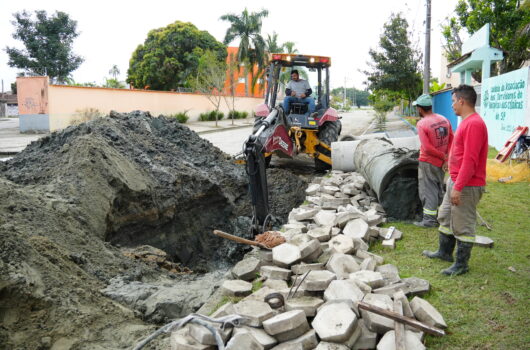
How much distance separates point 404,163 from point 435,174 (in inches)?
25.4

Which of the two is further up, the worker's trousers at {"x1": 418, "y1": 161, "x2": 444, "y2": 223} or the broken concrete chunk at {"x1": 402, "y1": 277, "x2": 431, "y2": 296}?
the worker's trousers at {"x1": 418, "y1": 161, "x2": 444, "y2": 223}

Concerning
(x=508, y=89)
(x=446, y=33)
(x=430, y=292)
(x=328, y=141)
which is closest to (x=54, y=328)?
(x=430, y=292)

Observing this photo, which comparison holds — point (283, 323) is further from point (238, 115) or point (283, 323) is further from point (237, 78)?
point (237, 78)

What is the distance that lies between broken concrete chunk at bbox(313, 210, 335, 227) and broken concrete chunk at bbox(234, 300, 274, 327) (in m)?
2.40

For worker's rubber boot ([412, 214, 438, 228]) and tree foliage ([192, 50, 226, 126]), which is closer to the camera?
worker's rubber boot ([412, 214, 438, 228])

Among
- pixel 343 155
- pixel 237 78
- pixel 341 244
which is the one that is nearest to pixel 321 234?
pixel 341 244

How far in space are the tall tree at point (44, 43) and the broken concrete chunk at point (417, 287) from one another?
1392 inches

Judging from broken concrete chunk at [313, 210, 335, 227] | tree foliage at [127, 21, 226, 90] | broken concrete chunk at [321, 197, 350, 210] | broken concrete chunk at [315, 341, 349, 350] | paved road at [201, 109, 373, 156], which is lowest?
broken concrete chunk at [315, 341, 349, 350]

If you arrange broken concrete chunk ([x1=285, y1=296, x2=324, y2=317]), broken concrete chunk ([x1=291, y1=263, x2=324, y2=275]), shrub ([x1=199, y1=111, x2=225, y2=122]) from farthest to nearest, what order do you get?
shrub ([x1=199, y1=111, x2=225, y2=122])
broken concrete chunk ([x1=291, y1=263, x2=324, y2=275])
broken concrete chunk ([x1=285, y1=296, x2=324, y2=317])

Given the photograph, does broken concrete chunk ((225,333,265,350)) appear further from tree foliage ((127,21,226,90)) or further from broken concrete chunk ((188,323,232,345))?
tree foliage ((127,21,226,90))

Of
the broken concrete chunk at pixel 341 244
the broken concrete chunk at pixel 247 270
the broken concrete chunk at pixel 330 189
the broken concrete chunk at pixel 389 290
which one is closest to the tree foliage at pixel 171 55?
the broken concrete chunk at pixel 330 189

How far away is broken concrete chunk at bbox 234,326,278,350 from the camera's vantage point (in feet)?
10.2

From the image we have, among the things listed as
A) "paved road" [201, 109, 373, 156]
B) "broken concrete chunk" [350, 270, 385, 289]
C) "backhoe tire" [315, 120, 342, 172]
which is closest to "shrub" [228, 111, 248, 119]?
"paved road" [201, 109, 373, 156]

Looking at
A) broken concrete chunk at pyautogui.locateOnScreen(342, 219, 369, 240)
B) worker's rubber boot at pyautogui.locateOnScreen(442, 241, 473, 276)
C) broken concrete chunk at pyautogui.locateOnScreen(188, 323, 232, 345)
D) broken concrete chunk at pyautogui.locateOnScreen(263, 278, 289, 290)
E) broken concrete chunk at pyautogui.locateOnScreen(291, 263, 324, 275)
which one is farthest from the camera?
broken concrete chunk at pyautogui.locateOnScreen(342, 219, 369, 240)
